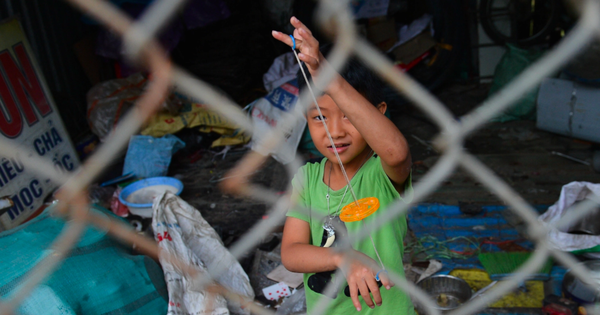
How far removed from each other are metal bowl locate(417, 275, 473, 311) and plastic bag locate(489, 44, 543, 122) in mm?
2633

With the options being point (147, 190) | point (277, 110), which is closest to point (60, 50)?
point (147, 190)

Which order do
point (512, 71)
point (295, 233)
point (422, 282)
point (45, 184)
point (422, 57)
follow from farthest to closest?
point (422, 57) → point (512, 71) → point (45, 184) → point (422, 282) → point (295, 233)

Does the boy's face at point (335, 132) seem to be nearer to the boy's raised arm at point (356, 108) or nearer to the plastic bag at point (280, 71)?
the boy's raised arm at point (356, 108)

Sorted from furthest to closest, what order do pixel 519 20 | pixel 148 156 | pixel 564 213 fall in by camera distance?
1. pixel 519 20
2. pixel 148 156
3. pixel 564 213

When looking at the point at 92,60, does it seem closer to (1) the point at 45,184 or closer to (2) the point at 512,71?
(1) the point at 45,184

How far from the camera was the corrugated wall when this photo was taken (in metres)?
3.63

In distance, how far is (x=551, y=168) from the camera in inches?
120

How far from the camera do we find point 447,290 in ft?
5.98

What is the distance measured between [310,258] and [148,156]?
104 inches

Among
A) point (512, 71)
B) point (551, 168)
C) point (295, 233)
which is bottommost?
point (551, 168)

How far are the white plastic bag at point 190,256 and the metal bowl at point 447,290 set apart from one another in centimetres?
77

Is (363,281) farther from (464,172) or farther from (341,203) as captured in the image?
(464,172)

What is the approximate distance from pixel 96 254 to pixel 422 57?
402cm

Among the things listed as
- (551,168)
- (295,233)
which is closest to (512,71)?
(551,168)
